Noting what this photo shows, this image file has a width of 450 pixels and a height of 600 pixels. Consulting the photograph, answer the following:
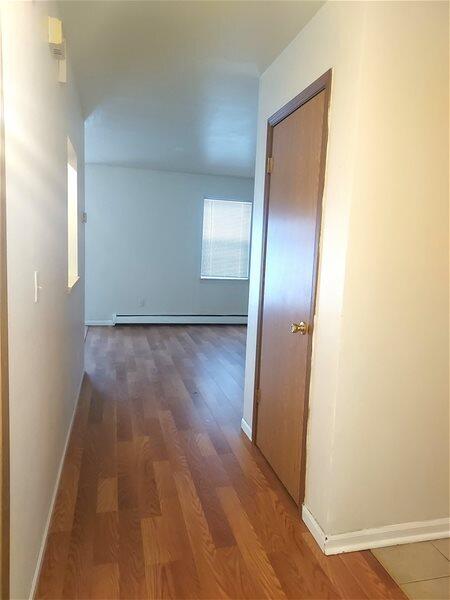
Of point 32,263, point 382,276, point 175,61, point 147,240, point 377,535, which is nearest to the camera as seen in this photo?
point 32,263

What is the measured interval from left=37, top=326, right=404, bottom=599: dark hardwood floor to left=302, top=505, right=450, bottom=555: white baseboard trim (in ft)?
0.15

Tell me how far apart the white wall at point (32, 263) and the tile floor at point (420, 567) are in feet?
4.76

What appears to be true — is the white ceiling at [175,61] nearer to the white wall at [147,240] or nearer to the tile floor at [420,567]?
the white wall at [147,240]

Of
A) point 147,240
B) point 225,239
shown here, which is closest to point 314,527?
point 147,240

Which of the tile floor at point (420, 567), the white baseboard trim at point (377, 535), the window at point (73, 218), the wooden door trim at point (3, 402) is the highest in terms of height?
the window at point (73, 218)

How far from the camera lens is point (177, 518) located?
1.91 m

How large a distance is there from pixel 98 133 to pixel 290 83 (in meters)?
2.78

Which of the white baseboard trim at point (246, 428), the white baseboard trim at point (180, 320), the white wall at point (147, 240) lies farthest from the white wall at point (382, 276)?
the white baseboard trim at point (180, 320)

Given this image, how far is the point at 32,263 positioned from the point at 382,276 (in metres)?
Result: 1.39

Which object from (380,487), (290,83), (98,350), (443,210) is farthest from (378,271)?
(98,350)

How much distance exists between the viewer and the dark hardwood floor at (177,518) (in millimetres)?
1548

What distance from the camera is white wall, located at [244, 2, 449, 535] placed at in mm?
1562

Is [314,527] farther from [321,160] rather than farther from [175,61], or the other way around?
[175,61]

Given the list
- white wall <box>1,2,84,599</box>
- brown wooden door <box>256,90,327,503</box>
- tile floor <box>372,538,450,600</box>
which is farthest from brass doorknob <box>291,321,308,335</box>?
white wall <box>1,2,84,599</box>
